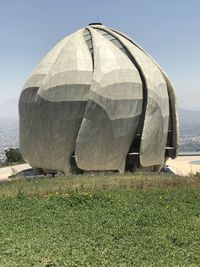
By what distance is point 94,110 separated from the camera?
93.5 feet

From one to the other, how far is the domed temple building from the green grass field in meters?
11.9

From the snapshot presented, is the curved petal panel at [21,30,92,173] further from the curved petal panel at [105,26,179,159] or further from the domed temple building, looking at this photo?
the curved petal panel at [105,26,179,159]

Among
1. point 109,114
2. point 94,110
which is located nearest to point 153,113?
point 109,114

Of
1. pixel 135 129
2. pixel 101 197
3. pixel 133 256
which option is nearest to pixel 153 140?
pixel 135 129

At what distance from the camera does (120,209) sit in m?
13.2

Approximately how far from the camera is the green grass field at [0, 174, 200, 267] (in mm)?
8820

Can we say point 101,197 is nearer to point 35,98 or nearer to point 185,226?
point 185,226

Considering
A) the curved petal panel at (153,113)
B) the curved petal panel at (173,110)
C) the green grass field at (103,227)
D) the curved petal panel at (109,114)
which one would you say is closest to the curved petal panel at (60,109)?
the curved petal panel at (109,114)

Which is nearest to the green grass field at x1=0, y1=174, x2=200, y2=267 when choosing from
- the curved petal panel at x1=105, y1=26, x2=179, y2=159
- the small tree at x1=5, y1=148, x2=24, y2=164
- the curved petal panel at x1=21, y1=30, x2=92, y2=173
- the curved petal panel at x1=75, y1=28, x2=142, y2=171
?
the curved petal panel at x1=75, y1=28, x2=142, y2=171

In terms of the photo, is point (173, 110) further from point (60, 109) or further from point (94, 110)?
point (60, 109)

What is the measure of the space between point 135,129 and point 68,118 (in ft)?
15.2

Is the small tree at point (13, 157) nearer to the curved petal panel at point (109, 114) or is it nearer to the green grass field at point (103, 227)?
the curved petal panel at point (109, 114)

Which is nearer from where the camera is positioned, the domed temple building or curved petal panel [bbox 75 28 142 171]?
curved petal panel [bbox 75 28 142 171]

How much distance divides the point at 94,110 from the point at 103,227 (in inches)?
696
